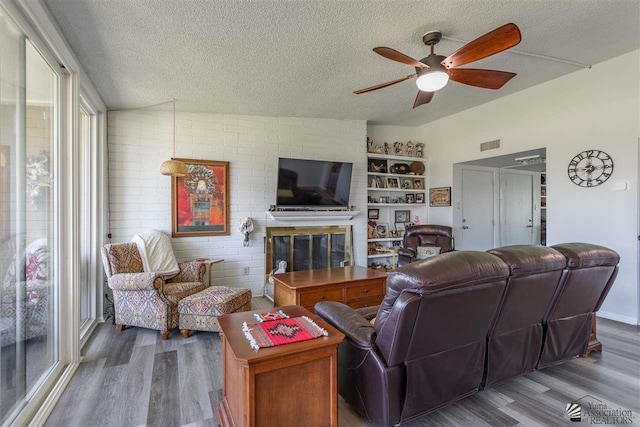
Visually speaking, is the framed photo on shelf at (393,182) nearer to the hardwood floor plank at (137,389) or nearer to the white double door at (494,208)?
the white double door at (494,208)

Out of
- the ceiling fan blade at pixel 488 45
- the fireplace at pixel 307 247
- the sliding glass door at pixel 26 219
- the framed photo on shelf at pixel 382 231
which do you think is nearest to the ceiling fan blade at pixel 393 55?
the ceiling fan blade at pixel 488 45

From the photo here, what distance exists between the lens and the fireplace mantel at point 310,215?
4.52 meters

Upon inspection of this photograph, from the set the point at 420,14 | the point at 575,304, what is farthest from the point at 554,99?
the point at 575,304

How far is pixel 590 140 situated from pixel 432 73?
2473 mm

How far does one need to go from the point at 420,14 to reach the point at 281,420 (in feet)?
9.05

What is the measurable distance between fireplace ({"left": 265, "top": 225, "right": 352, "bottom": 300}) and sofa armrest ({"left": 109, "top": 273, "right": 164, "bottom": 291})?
1774mm

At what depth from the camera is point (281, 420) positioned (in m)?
1.42

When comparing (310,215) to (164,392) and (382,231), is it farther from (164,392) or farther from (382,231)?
(164,392)

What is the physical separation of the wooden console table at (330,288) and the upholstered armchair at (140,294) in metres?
1.02

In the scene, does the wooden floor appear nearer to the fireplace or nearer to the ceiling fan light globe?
the fireplace

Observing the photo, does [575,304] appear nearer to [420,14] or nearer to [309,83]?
[420,14]

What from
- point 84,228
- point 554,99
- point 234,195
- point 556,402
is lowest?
point 556,402

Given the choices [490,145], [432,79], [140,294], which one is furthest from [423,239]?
[140,294]

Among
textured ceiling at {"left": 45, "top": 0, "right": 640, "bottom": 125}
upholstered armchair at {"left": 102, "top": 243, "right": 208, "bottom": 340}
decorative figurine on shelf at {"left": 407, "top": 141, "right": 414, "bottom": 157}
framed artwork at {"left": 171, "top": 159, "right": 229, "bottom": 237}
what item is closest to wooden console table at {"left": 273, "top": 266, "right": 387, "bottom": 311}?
upholstered armchair at {"left": 102, "top": 243, "right": 208, "bottom": 340}
